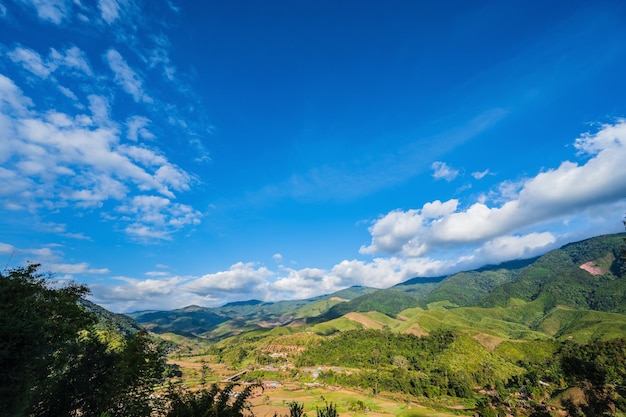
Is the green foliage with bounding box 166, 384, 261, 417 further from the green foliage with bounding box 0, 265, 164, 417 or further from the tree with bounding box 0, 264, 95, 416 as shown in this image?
the tree with bounding box 0, 264, 95, 416

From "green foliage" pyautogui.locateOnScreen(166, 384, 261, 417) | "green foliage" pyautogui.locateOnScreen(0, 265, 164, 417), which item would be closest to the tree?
"green foliage" pyautogui.locateOnScreen(0, 265, 164, 417)

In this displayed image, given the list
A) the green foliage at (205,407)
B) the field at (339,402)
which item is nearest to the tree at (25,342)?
the green foliage at (205,407)

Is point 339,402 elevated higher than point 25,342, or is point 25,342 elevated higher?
→ point 25,342

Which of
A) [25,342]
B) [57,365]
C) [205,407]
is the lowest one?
[205,407]

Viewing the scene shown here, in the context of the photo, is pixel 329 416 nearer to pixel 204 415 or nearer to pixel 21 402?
pixel 204 415

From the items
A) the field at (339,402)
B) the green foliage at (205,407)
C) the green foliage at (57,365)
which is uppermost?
the green foliage at (57,365)

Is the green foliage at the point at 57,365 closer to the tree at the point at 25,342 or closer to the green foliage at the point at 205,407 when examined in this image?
the tree at the point at 25,342

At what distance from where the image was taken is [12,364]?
1645 cm

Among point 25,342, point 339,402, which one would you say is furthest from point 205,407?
point 339,402

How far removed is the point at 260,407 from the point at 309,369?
69588 mm

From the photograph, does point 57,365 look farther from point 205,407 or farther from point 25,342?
point 205,407

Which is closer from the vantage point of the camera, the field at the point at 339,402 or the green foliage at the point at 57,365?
the green foliage at the point at 57,365

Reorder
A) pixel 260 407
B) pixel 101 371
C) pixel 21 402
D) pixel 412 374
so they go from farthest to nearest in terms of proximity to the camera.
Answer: pixel 412 374 < pixel 260 407 < pixel 101 371 < pixel 21 402

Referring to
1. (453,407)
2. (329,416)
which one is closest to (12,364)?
(329,416)
